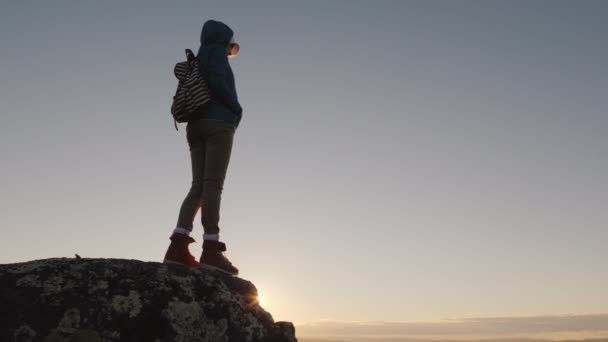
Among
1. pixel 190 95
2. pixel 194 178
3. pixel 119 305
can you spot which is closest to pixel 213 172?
pixel 194 178

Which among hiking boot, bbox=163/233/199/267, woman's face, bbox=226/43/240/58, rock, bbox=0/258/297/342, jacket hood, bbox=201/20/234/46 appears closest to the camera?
rock, bbox=0/258/297/342

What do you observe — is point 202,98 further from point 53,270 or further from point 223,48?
point 53,270

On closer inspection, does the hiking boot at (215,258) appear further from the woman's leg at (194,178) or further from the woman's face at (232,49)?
the woman's face at (232,49)

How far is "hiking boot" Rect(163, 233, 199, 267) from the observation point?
691 centimetres

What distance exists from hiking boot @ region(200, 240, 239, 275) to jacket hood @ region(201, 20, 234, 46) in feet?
9.12

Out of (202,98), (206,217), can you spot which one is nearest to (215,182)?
(206,217)

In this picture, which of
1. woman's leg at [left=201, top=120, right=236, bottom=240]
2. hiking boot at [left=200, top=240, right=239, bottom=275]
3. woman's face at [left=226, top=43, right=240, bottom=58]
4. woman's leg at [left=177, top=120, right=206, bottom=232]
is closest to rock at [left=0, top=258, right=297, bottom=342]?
hiking boot at [left=200, top=240, right=239, bottom=275]

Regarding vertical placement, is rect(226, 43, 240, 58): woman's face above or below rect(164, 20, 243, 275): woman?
above

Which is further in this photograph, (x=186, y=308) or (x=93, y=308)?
(x=186, y=308)

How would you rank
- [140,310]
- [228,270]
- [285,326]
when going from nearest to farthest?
[140,310], [285,326], [228,270]

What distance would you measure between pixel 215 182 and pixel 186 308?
1931 mm

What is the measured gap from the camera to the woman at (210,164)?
275 inches

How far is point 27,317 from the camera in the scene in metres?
5.00

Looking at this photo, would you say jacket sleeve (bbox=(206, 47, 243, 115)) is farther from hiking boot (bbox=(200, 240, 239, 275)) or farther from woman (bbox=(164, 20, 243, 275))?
hiking boot (bbox=(200, 240, 239, 275))
